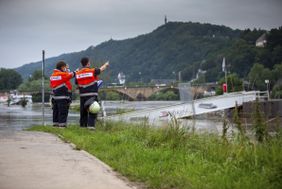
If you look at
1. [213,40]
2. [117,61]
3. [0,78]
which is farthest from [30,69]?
[213,40]

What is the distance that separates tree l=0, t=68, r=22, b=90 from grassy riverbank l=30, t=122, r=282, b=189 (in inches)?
5621

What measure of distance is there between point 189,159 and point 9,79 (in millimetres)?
148296

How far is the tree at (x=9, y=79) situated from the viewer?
146m

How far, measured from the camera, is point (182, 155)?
6.91 meters

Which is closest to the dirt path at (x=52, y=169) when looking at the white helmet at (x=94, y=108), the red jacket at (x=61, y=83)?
the white helmet at (x=94, y=108)

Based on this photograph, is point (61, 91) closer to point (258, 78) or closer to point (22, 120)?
point (258, 78)

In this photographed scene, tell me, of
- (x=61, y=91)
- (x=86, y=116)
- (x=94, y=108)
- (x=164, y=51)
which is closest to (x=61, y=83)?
(x=61, y=91)

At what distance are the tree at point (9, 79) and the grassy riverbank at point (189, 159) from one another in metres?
143

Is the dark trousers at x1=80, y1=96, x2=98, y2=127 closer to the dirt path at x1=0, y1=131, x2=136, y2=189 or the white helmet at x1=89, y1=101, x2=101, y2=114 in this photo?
the white helmet at x1=89, y1=101, x2=101, y2=114

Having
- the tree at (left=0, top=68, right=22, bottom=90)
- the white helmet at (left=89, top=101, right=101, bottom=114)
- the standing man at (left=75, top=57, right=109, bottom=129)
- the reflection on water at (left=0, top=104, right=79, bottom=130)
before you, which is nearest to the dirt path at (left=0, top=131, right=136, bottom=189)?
the white helmet at (left=89, top=101, right=101, bottom=114)

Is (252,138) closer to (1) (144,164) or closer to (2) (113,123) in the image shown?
(1) (144,164)

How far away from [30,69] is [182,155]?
135877mm

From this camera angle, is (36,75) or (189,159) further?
(36,75)

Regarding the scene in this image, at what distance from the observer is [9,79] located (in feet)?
488
